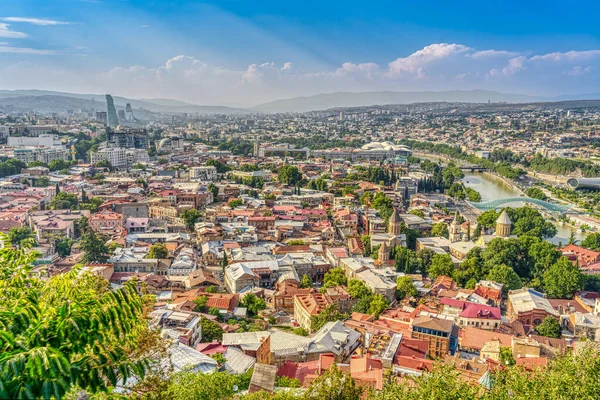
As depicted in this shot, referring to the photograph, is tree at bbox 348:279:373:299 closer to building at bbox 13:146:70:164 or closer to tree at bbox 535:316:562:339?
tree at bbox 535:316:562:339

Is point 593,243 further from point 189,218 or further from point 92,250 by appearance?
point 92,250

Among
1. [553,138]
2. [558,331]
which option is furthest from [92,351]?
[553,138]

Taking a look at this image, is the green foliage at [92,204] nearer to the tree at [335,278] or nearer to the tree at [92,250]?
the tree at [92,250]

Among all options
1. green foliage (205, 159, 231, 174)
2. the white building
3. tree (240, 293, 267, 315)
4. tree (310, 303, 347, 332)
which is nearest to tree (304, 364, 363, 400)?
tree (310, 303, 347, 332)

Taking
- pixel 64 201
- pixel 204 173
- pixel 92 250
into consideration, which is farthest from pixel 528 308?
pixel 204 173

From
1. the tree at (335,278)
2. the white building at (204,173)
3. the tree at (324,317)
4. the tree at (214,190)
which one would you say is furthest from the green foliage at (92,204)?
the tree at (324,317)
